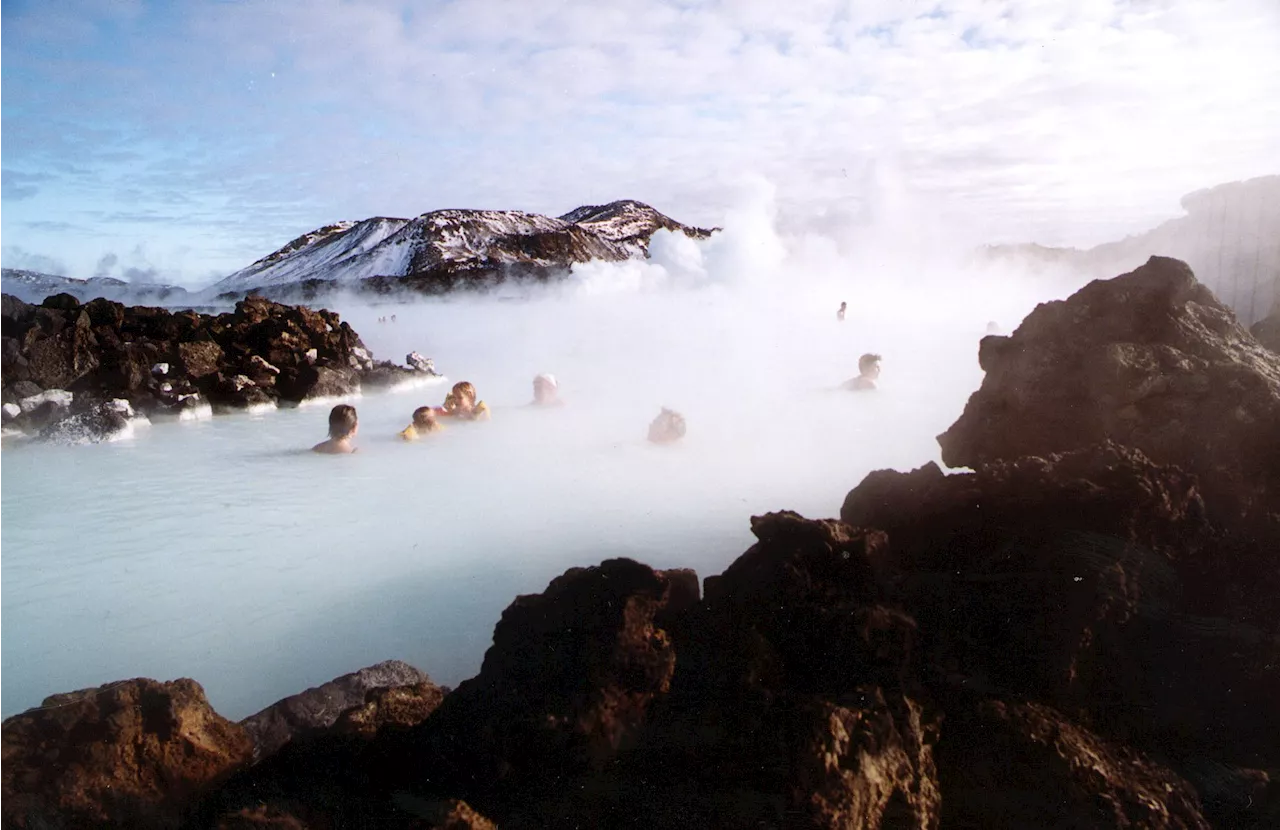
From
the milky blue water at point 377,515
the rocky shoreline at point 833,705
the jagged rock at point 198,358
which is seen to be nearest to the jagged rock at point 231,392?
the jagged rock at point 198,358

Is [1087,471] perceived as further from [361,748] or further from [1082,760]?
[361,748]

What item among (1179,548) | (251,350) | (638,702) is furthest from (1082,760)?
(251,350)

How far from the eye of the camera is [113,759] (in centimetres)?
182

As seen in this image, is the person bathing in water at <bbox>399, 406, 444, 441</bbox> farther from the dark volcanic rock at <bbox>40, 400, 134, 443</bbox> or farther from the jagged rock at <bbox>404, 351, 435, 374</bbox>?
the jagged rock at <bbox>404, 351, 435, 374</bbox>

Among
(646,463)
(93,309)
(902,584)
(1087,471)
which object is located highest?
(93,309)

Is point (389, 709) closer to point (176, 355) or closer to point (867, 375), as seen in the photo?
point (867, 375)

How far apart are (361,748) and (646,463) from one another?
173 inches

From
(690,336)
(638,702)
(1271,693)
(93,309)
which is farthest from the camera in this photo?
(690,336)

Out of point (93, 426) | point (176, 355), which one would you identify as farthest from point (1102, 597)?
point (176, 355)

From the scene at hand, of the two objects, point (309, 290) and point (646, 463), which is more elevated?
point (309, 290)

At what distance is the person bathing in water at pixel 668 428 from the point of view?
675cm

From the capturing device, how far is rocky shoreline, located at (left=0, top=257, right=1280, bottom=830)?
1639 mm

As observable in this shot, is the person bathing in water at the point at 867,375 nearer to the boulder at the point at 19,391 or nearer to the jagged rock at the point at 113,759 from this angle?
the jagged rock at the point at 113,759

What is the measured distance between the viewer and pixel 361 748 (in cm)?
187
